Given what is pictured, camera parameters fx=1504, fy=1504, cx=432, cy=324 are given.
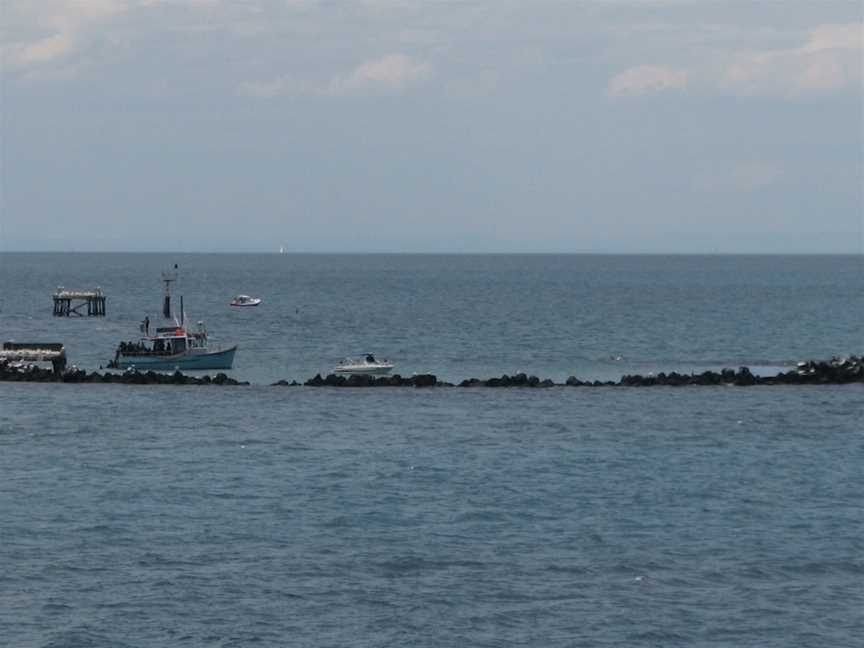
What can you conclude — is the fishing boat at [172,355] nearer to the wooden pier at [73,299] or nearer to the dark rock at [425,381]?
the dark rock at [425,381]

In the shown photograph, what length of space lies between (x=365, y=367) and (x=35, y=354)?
16.6 meters

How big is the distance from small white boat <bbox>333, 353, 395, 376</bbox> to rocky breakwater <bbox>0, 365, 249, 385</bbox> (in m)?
6.49

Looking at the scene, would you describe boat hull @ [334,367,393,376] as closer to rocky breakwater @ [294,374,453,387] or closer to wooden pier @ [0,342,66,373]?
rocky breakwater @ [294,374,453,387]

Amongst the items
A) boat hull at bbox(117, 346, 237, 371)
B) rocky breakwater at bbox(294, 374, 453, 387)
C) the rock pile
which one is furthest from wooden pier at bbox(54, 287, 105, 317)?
rocky breakwater at bbox(294, 374, 453, 387)

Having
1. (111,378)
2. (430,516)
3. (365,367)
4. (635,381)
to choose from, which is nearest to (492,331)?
(365,367)

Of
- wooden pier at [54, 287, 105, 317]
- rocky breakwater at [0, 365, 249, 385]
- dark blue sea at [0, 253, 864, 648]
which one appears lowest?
dark blue sea at [0, 253, 864, 648]

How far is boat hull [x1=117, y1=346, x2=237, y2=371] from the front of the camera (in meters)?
76.5

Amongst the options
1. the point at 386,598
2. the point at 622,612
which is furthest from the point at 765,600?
the point at 386,598

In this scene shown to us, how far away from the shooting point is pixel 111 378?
2751 inches

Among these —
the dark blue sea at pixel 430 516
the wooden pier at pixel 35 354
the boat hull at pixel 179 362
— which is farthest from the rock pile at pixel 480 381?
the boat hull at pixel 179 362

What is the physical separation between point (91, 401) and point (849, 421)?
29917 millimetres

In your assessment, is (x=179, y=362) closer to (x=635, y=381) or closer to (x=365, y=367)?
(x=365, y=367)

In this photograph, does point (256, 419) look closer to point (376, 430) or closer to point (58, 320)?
point (376, 430)

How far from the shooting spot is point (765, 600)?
28250 mm
